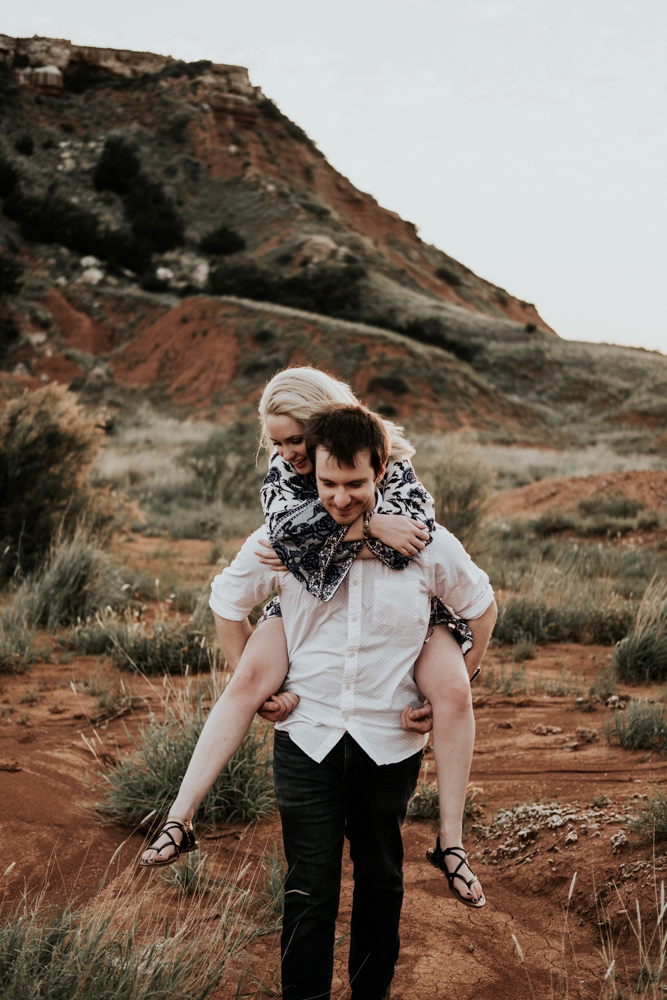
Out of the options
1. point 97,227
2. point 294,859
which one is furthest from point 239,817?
point 97,227

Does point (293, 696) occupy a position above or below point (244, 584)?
below

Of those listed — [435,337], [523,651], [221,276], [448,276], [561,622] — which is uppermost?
[448,276]

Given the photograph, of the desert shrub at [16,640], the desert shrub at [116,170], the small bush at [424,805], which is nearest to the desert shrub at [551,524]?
the desert shrub at [16,640]

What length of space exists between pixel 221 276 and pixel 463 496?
33.5 meters

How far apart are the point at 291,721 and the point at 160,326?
121 ft

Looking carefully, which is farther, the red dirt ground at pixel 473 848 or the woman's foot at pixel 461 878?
the red dirt ground at pixel 473 848

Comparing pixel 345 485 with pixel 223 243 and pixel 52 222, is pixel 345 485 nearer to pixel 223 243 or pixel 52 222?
pixel 223 243

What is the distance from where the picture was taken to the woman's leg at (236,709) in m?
2.21

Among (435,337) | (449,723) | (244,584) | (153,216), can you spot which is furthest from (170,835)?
(153,216)

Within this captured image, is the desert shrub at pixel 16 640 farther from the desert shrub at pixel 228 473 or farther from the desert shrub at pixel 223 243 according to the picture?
the desert shrub at pixel 223 243

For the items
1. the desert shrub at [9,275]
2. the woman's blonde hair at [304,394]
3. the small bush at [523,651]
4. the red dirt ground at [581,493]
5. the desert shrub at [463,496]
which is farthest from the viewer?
the desert shrub at [9,275]

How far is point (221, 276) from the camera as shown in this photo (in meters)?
39.8

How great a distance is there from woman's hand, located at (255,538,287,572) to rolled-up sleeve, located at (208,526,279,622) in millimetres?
27

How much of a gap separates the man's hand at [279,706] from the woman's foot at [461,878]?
0.60 metres
